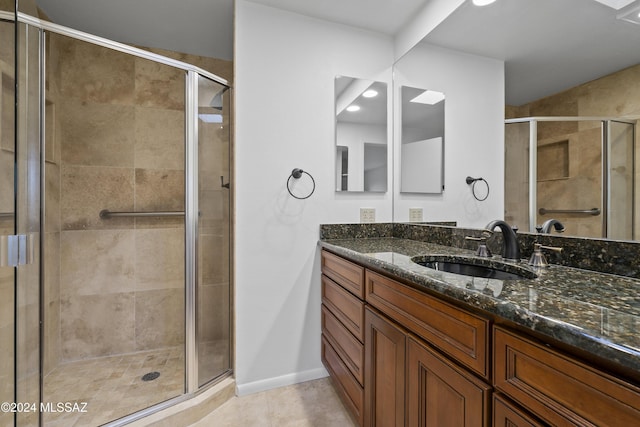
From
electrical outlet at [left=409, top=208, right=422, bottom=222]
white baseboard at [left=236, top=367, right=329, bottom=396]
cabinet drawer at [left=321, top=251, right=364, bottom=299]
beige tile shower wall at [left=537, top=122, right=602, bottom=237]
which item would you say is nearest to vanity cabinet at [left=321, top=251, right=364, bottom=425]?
cabinet drawer at [left=321, top=251, right=364, bottom=299]

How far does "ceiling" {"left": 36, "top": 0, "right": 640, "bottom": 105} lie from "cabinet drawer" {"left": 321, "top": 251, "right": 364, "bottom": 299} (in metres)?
0.97

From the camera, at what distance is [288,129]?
1.75m

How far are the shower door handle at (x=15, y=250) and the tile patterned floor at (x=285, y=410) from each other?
113 centimetres

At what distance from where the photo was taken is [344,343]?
4.71ft

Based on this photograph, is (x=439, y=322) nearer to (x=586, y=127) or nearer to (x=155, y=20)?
(x=586, y=127)

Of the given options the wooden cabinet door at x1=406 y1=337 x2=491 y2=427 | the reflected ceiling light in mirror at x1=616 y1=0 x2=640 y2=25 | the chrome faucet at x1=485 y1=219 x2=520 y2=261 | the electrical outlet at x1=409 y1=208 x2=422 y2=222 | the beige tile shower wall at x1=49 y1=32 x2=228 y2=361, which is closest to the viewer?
the wooden cabinet door at x1=406 y1=337 x2=491 y2=427

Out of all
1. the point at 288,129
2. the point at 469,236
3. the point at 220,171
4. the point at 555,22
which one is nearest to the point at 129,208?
the point at 220,171

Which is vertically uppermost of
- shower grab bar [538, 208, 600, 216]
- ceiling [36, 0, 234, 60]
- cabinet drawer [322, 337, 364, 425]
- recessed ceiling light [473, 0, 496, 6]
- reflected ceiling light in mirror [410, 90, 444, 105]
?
ceiling [36, 0, 234, 60]

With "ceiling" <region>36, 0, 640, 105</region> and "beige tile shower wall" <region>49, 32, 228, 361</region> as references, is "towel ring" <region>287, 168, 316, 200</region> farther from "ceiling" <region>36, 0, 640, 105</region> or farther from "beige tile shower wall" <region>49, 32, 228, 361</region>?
"ceiling" <region>36, 0, 640, 105</region>

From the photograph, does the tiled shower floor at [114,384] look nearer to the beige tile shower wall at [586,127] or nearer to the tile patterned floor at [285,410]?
Result: the tile patterned floor at [285,410]

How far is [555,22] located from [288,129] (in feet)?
4.26

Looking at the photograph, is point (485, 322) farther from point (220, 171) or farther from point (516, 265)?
point (220, 171)

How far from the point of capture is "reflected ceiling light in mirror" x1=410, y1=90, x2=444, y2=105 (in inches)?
66.8

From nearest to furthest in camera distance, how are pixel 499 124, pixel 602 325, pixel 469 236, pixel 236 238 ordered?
pixel 602 325 → pixel 499 124 → pixel 469 236 → pixel 236 238
